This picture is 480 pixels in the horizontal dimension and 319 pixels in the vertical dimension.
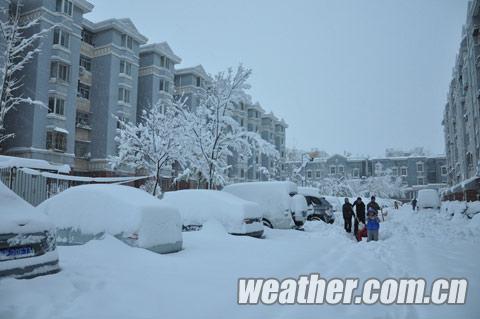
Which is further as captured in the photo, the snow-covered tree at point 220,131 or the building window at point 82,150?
the building window at point 82,150

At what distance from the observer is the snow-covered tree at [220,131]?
21031 millimetres

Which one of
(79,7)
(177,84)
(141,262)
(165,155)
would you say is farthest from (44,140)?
(141,262)

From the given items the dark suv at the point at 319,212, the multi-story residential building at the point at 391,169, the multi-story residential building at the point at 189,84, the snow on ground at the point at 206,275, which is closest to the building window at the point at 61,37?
the multi-story residential building at the point at 189,84

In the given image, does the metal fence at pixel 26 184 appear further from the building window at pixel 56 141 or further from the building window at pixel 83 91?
the building window at pixel 83 91

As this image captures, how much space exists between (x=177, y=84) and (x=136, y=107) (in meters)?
8.74

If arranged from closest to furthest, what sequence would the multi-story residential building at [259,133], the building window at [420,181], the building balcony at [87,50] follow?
1. the building balcony at [87,50]
2. the multi-story residential building at [259,133]
3. the building window at [420,181]

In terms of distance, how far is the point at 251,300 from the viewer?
4859mm

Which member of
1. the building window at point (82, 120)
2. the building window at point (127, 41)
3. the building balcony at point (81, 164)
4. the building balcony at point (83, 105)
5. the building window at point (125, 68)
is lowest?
the building balcony at point (81, 164)

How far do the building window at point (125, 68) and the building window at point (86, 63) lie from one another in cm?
278

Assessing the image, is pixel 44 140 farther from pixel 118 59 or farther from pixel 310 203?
pixel 310 203

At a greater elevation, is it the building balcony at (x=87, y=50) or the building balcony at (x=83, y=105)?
the building balcony at (x=87, y=50)

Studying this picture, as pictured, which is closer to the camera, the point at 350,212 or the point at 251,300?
the point at 251,300

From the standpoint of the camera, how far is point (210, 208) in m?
10.6

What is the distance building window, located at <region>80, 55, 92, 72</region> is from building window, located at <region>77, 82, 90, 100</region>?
1.68 meters
